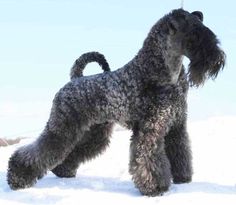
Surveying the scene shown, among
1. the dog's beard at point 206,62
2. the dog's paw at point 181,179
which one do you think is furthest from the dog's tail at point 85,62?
the dog's paw at point 181,179

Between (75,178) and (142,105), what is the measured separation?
172 cm

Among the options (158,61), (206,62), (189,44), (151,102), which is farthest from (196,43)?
(151,102)

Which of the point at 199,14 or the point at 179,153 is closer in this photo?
the point at 199,14

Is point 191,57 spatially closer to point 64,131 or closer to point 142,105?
point 142,105

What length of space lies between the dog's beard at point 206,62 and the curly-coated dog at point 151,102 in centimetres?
1

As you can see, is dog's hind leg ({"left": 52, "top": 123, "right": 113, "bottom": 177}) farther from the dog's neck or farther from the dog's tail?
the dog's neck

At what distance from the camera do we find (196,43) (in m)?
6.34

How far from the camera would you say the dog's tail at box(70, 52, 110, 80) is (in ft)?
24.4

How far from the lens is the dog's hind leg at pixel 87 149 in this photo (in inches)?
294

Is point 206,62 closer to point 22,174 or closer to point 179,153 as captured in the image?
point 179,153

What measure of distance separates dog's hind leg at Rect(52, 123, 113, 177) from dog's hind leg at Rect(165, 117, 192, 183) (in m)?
0.88

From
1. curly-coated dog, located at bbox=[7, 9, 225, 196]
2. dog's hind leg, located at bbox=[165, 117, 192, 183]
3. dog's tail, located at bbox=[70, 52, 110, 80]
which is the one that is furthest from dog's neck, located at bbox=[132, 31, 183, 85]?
dog's tail, located at bbox=[70, 52, 110, 80]

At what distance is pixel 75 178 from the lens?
302 inches

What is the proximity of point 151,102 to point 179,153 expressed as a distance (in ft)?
3.00
